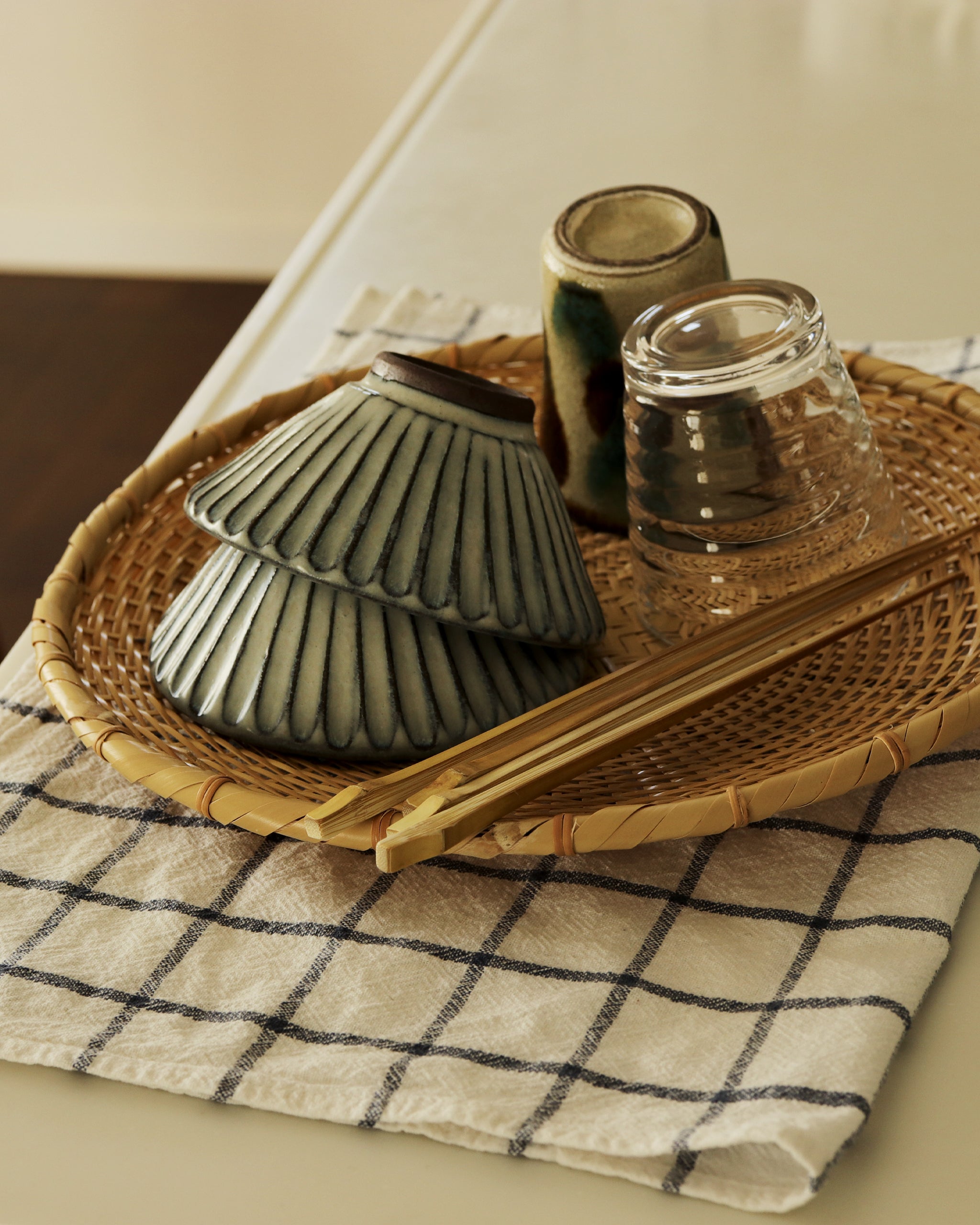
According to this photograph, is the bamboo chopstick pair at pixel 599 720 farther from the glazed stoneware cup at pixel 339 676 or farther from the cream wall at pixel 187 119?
the cream wall at pixel 187 119

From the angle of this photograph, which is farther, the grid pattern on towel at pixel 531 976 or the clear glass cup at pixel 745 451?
the clear glass cup at pixel 745 451

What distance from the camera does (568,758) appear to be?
35 cm

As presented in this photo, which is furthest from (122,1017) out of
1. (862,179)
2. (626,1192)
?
(862,179)

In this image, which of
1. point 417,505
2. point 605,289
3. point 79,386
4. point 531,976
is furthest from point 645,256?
point 79,386

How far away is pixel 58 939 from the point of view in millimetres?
389

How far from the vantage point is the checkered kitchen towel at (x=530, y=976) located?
0.32m

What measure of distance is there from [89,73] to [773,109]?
56.9 inches

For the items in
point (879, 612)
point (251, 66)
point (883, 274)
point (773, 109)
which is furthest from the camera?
point (251, 66)

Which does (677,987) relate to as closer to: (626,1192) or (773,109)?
(626,1192)

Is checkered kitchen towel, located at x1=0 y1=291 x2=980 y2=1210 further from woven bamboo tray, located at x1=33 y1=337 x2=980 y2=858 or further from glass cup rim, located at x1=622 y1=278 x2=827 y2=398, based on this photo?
glass cup rim, located at x1=622 y1=278 x2=827 y2=398

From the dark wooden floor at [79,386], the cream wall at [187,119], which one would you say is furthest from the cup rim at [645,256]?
the cream wall at [187,119]

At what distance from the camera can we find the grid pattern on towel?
1.04 feet

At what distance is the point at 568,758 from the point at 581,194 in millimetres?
610

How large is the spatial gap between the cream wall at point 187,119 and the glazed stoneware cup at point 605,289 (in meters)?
1.44
